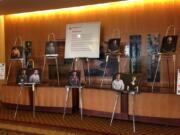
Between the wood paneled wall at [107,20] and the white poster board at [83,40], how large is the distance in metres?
0.70

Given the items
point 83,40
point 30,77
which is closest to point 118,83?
point 83,40

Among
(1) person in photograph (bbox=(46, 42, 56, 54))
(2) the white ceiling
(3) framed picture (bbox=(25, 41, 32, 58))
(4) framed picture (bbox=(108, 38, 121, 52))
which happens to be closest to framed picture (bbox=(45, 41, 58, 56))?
(1) person in photograph (bbox=(46, 42, 56, 54))

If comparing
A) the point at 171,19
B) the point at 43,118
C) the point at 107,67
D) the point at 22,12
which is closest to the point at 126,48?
the point at 107,67

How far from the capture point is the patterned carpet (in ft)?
16.8

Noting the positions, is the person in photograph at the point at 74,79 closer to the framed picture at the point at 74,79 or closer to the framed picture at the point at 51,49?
the framed picture at the point at 74,79

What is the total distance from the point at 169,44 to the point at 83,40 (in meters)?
2.21

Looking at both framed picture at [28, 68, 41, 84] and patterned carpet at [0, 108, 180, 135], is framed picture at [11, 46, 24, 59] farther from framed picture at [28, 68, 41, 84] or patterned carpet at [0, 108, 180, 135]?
patterned carpet at [0, 108, 180, 135]

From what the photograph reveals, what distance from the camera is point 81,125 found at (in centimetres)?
562

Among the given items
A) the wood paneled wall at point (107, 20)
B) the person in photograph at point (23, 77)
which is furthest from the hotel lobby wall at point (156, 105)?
the person in photograph at point (23, 77)

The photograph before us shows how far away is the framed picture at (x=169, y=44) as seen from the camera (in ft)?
19.1

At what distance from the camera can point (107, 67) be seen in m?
7.31

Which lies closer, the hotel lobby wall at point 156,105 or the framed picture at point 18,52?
the hotel lobby wall at point 156,105

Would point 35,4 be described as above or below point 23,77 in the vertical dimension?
above

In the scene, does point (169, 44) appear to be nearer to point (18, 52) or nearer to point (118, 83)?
point (118, 83)
